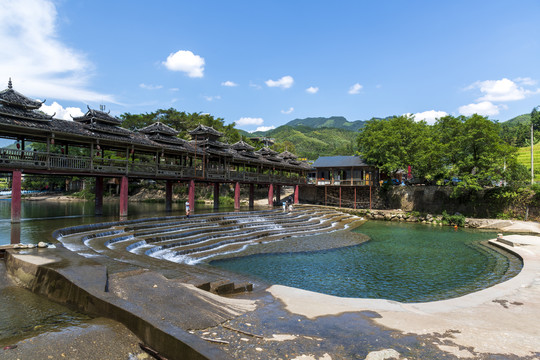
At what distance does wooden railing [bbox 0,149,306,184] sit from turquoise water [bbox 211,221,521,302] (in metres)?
13.8

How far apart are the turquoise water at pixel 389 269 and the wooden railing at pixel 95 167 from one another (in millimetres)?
13798

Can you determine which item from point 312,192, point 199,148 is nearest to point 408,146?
point 312,192

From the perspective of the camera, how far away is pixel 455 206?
3806 centimetres

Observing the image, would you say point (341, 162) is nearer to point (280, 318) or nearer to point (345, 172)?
point (345, 172)

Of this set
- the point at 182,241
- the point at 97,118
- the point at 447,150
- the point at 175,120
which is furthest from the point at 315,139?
the point at 182,241

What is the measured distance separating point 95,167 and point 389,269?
24192 mm

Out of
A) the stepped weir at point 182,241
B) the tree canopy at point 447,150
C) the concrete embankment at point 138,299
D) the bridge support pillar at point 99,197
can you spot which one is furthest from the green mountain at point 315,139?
the concrete embankment at point 138,299

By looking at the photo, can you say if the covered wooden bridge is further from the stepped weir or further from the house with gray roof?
the house with gray roof

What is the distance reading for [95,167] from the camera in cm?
2611

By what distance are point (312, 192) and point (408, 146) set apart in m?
16.6

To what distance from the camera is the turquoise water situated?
12.0 m

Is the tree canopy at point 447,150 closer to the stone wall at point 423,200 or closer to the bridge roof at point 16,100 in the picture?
the stone wall at point 423,200

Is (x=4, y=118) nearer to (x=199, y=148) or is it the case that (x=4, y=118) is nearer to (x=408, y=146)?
(x=199, y=148)

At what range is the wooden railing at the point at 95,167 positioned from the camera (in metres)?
19.5
